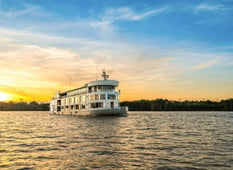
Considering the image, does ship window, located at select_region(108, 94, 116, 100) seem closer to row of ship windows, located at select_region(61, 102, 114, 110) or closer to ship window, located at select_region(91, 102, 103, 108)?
row of ship windows, located at select_region(61, 102, 114, 110)

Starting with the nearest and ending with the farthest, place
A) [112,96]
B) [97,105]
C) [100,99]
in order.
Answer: [100,99] < [112,96] < [97,105]

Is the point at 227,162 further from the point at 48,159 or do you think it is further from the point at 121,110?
the point at 121,110

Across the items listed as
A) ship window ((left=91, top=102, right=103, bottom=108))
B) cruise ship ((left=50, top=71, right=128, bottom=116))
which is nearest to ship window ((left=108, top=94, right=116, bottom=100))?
cruise ship ((left=50, top=71, right=128, bottom=116))

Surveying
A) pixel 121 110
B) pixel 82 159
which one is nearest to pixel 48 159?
pixel 82 159

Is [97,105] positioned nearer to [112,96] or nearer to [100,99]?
[100,99]

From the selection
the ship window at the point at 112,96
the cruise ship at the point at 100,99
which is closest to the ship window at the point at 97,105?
the cruise ship at the point at 100,99

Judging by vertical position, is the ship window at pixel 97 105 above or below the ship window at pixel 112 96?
below

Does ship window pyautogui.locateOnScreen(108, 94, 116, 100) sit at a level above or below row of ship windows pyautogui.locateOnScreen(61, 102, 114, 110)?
above

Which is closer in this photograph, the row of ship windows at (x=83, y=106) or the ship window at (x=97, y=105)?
the row of ship windows at (x=83, y=106)

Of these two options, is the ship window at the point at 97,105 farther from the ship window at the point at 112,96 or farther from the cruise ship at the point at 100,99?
the ship window at the point at 112,96

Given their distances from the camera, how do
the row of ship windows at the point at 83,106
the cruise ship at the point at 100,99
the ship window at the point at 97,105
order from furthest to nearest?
the ship window at the point at 97,105
the row of ship windows at the point at 83,106
the cruise ship at the point at 100,99

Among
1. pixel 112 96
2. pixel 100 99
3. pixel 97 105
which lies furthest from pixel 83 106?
pixel 112 96

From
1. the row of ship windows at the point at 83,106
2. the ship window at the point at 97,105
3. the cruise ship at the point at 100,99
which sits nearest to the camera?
the cruise ship at the point at 100,99

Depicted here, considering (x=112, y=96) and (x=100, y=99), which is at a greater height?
(x=112, y=96)
